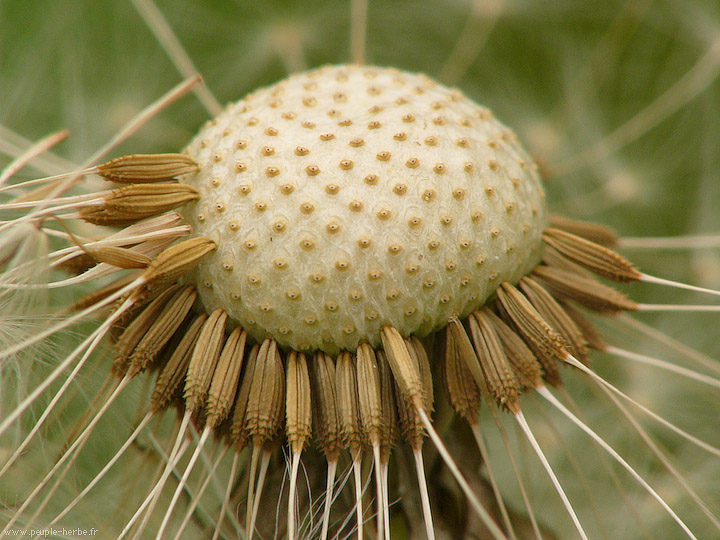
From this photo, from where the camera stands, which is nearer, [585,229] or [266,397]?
[266,397]

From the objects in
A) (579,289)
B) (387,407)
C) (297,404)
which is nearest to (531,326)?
(579,289)

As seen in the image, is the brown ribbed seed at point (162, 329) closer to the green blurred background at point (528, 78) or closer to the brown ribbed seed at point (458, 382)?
the brown ribbed seed at point (458, 382)

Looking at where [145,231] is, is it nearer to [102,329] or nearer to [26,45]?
[102,329]

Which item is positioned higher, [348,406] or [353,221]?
[353,221]

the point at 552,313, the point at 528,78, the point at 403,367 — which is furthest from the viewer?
the point at 528,78

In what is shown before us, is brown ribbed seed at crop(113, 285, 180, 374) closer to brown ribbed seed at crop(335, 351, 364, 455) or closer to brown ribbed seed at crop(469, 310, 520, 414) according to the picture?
brown ribbed seed at crop(335, 351, 364, 455)

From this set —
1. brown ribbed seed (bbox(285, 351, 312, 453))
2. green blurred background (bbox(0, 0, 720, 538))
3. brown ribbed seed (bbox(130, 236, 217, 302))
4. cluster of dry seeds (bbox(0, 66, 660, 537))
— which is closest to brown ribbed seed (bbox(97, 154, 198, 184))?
cluster of dry seeds (bbox(0, 66, 660, 537))

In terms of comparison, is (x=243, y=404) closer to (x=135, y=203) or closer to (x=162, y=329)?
(x=162, y=329)
